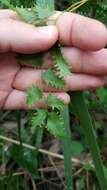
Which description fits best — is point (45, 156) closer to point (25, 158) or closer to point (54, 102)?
point (25, 158)

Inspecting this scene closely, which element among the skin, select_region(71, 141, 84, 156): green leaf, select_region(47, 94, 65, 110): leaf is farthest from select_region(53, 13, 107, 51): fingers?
select_region(71, 141, 84, 156): green leaf

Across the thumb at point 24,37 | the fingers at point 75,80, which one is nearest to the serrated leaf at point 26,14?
the thumb at point 24,37

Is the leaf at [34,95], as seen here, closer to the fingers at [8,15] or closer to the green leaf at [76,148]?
the fingers at [8,15]

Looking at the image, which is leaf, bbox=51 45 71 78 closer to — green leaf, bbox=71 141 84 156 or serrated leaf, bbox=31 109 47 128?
serrated leaf, bbox=31 109 47 128

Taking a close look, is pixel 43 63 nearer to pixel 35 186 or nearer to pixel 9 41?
pixel 9 41

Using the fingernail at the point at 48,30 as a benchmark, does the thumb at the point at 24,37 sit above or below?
below

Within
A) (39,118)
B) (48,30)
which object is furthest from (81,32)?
(39,118)
